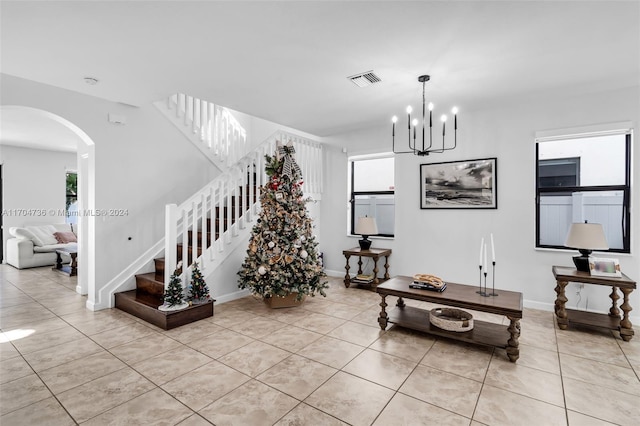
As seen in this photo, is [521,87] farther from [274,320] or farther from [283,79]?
[274,320]

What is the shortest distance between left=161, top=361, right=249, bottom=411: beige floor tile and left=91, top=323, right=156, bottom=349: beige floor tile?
1.05 m

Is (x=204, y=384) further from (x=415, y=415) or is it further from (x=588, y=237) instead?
(x=588, y=237)

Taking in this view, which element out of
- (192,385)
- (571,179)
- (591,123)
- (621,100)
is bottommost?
(192,385)

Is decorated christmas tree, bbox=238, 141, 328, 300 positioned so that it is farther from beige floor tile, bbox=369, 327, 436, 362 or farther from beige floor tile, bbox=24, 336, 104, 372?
beige floor tile, bbox=24, 336, 104, 372

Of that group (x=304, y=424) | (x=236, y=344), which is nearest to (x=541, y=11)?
(x=304, y=424)

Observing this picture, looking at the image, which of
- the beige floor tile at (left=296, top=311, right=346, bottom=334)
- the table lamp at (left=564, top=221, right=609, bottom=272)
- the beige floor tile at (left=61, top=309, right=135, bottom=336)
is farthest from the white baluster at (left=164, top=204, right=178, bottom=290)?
the table lamp at (left=564, top=221, right=609, bottom=272)

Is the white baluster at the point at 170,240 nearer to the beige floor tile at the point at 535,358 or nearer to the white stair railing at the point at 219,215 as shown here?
the white stair railing at the point at 219,215

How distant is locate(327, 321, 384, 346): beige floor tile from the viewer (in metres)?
3.05

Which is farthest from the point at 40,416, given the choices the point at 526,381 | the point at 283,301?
the point at 526,381

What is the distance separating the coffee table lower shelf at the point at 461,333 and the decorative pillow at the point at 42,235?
24.5 feet

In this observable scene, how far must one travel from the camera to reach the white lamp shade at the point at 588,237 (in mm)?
3232

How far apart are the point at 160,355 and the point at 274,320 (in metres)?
1.24

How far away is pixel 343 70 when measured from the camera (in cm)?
311

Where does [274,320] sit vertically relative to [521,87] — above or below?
below
